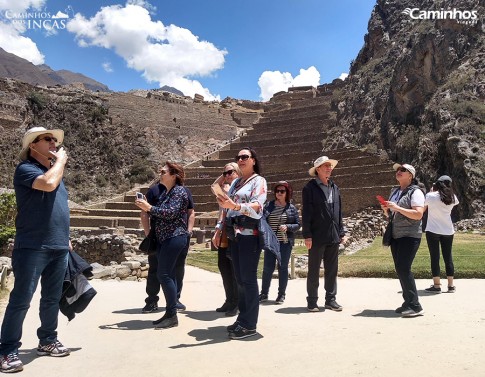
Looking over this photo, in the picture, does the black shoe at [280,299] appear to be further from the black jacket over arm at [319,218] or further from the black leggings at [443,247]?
the black leggings at [443,247]

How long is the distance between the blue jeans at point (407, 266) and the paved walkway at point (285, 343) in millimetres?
220

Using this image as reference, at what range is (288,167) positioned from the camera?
3594 cm

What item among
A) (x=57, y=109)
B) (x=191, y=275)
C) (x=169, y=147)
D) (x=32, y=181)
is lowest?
(x=191, y=275)

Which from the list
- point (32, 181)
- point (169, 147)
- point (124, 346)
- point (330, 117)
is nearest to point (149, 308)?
point (124, 346)

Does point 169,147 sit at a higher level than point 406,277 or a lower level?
higher

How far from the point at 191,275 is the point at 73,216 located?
24142mm

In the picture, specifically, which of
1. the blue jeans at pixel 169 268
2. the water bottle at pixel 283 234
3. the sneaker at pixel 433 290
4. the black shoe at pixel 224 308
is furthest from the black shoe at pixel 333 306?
the blue jeans at pixel 169 268

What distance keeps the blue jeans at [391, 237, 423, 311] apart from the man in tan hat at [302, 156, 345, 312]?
29.4 inches

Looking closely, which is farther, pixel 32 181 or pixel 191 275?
pixel 191 275

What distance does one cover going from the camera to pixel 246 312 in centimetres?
444

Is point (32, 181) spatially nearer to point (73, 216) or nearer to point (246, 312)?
point (246, 312)

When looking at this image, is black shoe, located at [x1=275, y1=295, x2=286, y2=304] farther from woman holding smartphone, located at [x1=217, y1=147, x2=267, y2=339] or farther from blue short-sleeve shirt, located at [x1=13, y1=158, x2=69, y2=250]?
blue short-sleeve shirt, located at [x1=13, y1=158, x2=69, y2=250]

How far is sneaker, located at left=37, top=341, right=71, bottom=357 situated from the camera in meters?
3.89

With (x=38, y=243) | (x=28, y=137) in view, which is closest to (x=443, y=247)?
(x=38, y=243)
